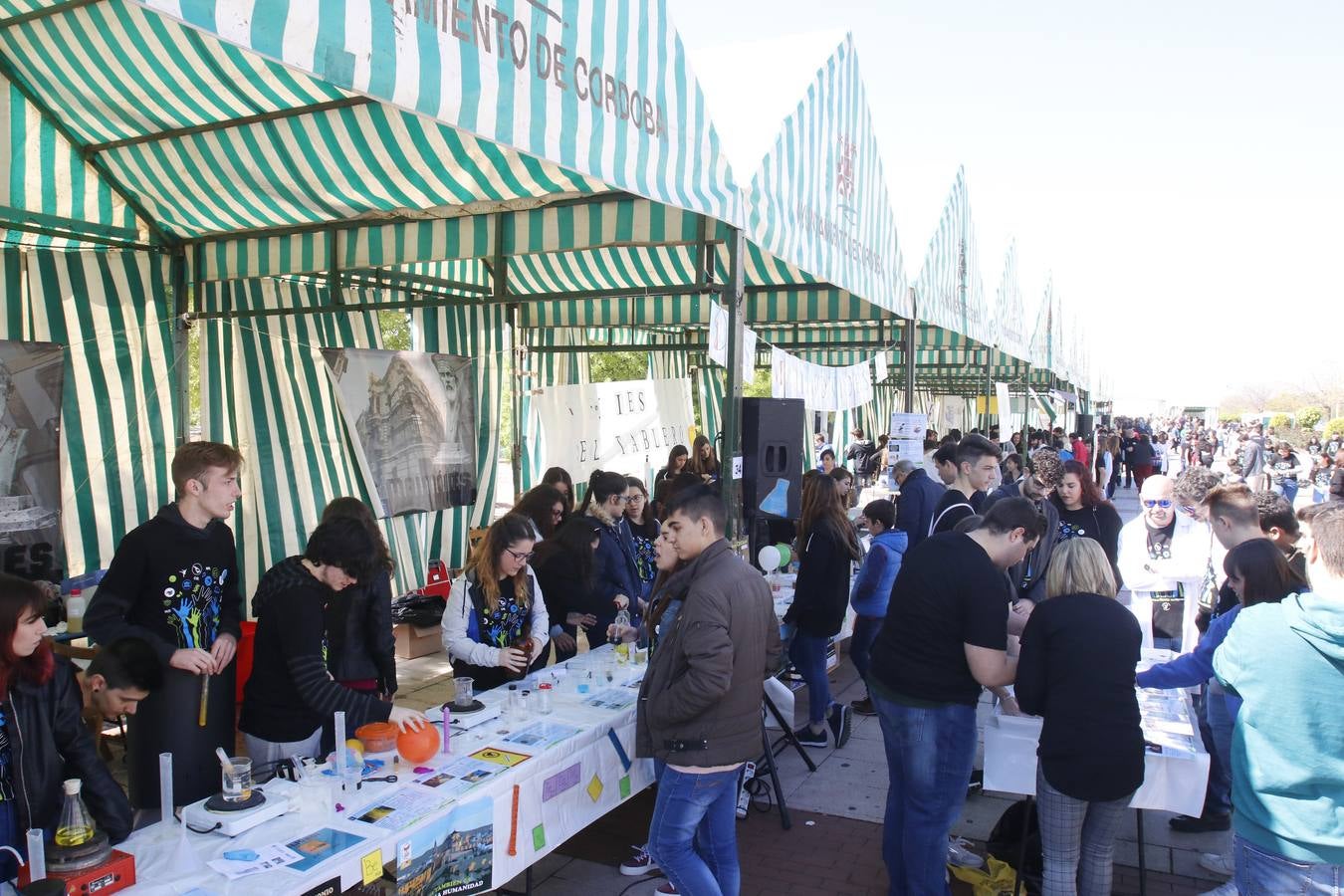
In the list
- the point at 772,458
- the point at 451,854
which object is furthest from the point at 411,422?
the point at 451,854

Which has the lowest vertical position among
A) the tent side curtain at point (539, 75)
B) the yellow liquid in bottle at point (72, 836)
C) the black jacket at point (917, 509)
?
the yellow liquid in bottle at point (72, 836)

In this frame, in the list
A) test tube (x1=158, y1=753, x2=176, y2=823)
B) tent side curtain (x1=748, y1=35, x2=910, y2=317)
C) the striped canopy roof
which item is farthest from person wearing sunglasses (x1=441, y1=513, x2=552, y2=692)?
the striped canopy roof

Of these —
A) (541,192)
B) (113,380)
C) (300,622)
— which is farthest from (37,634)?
(113,380)

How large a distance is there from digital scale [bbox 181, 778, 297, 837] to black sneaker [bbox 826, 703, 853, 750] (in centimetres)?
338

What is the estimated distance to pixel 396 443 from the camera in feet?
25.0

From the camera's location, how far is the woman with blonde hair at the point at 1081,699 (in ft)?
9.12

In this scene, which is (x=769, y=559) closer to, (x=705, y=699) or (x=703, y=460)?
(x=705, y=699)

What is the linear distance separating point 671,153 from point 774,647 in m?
2.34

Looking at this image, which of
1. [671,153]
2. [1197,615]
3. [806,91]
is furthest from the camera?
[806,91]

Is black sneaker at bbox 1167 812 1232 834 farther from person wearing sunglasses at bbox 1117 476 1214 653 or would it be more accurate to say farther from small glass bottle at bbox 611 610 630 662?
small glass bottle at bbox 611 610 630 662

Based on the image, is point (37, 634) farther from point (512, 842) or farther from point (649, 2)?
point (649, 2)

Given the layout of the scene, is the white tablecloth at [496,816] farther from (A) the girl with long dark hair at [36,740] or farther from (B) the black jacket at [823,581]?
(B) the black jacket at [823,581]

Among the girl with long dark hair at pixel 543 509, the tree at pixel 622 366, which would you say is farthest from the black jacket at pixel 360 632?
the tree at pixel 622 366

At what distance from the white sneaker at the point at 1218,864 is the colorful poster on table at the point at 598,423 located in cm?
453
